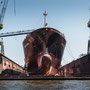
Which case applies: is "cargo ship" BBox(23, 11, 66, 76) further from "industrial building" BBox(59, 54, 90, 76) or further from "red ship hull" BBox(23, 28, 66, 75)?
"industrial building" BBox(59, 54, 90, 76)

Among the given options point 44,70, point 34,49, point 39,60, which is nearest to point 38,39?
point 34,49

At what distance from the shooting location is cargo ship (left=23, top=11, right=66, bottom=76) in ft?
86.2

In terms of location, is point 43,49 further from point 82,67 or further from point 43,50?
point 82,67

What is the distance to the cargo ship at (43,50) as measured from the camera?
2628 cm

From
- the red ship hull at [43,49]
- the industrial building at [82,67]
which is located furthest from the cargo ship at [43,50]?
the industrial building at [82,67]

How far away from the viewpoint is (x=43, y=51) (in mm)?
27328

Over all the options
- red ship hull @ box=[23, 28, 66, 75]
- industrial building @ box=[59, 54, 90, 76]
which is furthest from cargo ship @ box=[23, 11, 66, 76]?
industrial building @ box=[59, 54, 90, 76]

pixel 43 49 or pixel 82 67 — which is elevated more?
pixel 43 49

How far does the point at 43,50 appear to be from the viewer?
2742 centimetres

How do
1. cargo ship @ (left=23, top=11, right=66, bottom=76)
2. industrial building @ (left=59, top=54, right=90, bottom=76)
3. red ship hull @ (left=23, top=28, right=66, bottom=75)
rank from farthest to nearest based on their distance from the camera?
industrial building @ (left=59, top=54, right=90, bottom=76) → red ship hull @ (left=23, top=28, right=66, bottom=75) → cargo ship @ (left=23, top=11, right=66, bottom=76)

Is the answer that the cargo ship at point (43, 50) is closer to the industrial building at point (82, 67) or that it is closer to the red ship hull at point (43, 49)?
the red ship hull at point (43, 49)

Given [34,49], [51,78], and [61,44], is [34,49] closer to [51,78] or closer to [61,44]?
[61,44]

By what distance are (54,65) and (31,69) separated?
412 centimetres

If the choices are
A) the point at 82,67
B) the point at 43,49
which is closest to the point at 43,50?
the point at 43,49
